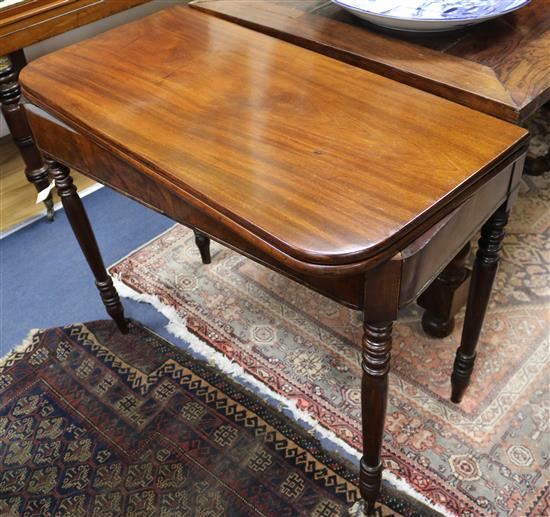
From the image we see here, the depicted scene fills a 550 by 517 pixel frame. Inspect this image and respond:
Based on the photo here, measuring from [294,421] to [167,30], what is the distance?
2.62ft

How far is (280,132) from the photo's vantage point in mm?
924

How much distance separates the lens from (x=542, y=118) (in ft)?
7.47

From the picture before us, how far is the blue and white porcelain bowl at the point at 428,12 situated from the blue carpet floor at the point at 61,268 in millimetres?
823

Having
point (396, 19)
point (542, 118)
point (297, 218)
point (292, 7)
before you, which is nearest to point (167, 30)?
point (292, 7)

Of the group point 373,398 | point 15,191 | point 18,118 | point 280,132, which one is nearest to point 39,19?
point 18,118

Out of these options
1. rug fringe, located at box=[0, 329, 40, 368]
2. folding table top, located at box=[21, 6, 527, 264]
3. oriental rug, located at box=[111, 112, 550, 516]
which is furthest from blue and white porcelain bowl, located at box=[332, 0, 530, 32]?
rug fringe, located at box=[0, 329, 40, 368]

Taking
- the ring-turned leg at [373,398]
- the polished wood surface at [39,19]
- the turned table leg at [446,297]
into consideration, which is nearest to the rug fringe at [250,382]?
the ring-turned leg at [373,398]

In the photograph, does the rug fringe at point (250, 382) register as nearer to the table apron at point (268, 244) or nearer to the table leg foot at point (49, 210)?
the table leg foot at point (49, 210)

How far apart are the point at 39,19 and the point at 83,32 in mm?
559

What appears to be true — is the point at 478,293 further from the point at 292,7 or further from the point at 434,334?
the point at 292,7

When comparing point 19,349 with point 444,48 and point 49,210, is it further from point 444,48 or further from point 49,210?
point 444,48

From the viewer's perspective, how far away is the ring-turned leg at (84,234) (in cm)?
123

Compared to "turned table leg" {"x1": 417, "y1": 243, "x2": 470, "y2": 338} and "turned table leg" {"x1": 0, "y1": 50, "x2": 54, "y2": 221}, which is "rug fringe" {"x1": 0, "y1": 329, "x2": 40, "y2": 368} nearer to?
"turned table leg" {"x1": 0, "y1": 50, "x2": 54, "y2": 221}

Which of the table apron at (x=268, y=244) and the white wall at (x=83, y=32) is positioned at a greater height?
the table apron at (x=268, y=244)
